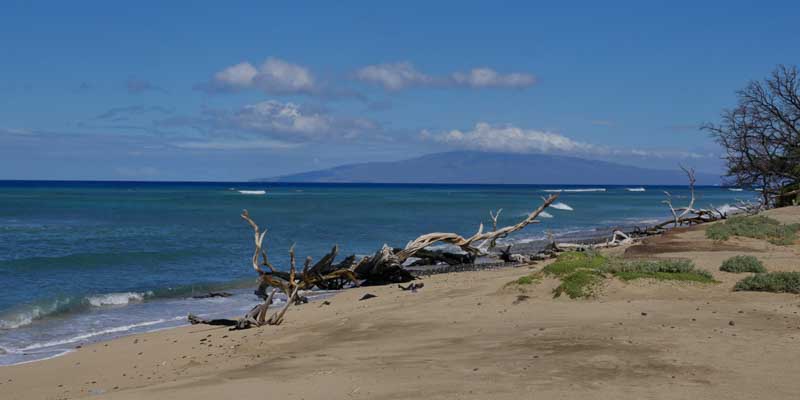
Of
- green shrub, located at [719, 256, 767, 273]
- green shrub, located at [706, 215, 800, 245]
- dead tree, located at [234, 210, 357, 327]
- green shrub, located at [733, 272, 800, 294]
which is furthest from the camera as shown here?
green shrub, located at [706, 215, 800, 245]

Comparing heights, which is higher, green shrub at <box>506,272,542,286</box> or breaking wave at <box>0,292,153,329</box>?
green shrub at <box>506,272,542,286</box>

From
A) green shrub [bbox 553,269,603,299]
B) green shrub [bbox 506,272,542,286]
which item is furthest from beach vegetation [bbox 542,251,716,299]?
green shrub [bbox 506,272,542,286]

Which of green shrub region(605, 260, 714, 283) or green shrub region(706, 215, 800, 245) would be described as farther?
green shrub region(706, 215, 800, 245)

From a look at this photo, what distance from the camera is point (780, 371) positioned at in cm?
709

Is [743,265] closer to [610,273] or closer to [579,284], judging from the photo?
[610,273]

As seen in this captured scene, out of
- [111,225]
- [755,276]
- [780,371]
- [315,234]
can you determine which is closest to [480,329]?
[780,371]

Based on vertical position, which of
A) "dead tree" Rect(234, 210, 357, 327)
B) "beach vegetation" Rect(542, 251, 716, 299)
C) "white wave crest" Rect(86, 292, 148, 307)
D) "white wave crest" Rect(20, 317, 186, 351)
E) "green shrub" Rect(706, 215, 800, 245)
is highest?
"green shrub" Rect(706, 215, 800, 245)

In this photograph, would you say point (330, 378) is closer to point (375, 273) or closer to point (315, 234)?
point (375, 273)

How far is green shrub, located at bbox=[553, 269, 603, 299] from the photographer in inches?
474

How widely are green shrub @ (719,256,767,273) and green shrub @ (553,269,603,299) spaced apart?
8.42 feet

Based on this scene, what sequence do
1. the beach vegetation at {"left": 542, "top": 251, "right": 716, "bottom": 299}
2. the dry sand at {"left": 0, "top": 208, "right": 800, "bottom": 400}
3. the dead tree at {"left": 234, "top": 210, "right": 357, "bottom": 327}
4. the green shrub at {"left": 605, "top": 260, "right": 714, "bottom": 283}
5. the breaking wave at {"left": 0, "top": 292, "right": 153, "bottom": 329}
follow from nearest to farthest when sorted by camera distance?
the dry sand at {"left": 0, "top": 208, "right": 800, "bottom": 400} < the beach vegetation at {"left": 542, "top": 251, "right": 716, "bottom": 299} < the green shrub at {"left": 605, "top": 260, "right": 714, "bottom": 283} < the dead tree at {"left": 234, "top": 210, "right": 357, "bottom": 327} < the breaking wave at {"left": 0, "top": 292, "right": 153, "bottom": 329}

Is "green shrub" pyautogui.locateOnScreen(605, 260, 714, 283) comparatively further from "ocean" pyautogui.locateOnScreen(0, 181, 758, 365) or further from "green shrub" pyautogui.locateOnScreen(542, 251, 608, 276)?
"ocean" pyautogui.locateOnScreen(0, 181, 758, 365)

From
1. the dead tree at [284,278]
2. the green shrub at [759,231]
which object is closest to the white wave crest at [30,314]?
the dead tree at [284,278]

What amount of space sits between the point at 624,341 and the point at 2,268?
2075 cm
